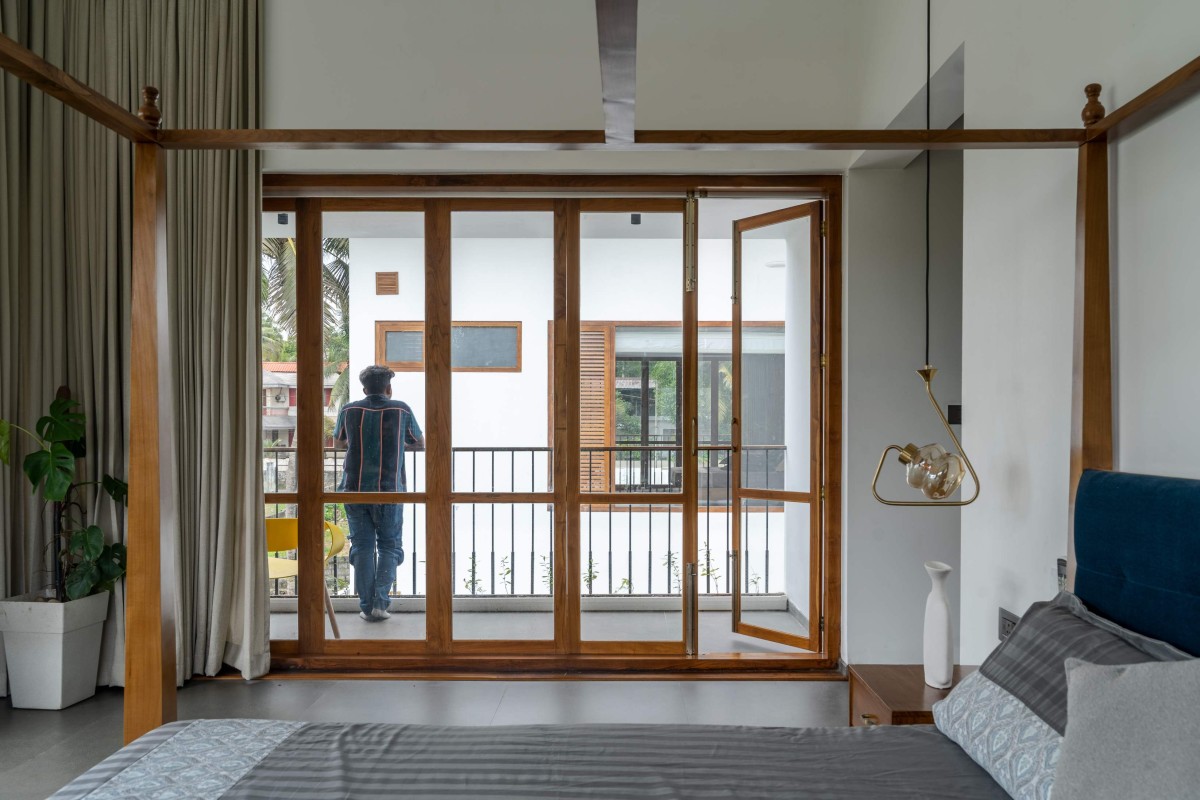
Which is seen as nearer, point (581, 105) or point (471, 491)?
point (581, 105)

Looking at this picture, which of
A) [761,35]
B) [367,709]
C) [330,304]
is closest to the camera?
[367,709]

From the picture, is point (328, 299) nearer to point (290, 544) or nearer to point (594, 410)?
point (290, 544)

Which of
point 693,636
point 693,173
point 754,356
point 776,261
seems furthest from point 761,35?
point 693,636

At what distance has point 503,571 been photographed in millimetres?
3920

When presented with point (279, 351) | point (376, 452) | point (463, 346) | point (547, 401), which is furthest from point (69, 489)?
point (547, 401)

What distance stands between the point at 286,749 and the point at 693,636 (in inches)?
97.7

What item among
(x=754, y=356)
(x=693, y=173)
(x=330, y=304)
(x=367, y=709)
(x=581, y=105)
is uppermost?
(x=581, y=105)

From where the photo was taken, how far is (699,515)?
12.7 feet

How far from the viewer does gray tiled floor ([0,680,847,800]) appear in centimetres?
305

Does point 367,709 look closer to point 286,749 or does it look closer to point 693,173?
point 286,749

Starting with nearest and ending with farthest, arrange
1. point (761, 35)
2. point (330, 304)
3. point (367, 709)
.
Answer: point (367, 709)
point (761, 35)
point (330, 304)

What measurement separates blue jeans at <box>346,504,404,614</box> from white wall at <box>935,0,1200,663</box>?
2.57 m

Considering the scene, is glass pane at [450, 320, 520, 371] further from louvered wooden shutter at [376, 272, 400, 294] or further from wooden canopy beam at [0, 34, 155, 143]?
wooden canopy beam at [0, 34, 155, 143]

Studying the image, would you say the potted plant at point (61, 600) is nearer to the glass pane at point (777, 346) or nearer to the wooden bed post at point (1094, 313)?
the glass pane at point (777, 346)
